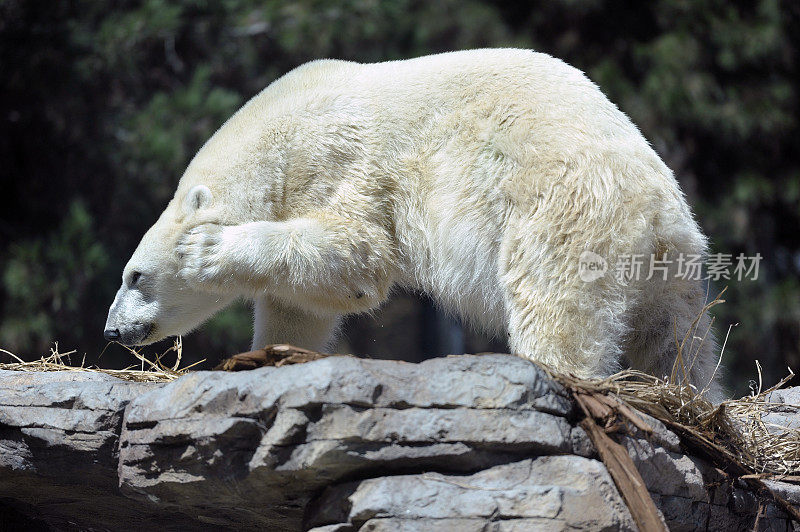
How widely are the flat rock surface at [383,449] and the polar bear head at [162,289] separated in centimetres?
98

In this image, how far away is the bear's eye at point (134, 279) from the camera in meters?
3.89

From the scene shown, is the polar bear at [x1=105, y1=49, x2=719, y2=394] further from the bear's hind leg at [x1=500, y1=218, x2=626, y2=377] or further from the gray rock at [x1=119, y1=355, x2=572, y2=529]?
the gray rock at [x1=119, y1=355, x2=572, y2=529]

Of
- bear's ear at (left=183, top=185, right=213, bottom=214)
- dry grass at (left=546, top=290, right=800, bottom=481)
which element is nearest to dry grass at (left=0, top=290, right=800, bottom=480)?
dry grass at (left=546, top=290, right=800, bottom=481)

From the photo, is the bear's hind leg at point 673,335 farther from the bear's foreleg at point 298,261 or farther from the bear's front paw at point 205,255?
the bear's front paw at point 205,255

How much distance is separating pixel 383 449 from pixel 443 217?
4.16 feet

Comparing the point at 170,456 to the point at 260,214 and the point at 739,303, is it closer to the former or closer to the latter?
the point at 260,214

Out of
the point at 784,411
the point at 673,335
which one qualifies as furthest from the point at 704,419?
the point at 784,411

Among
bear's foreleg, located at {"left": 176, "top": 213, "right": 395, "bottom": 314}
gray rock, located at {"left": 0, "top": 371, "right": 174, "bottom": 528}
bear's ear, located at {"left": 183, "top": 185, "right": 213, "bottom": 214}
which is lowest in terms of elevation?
gray rock, located at {"left": 0, "top": 371, "right": 174, "bottom": 528}

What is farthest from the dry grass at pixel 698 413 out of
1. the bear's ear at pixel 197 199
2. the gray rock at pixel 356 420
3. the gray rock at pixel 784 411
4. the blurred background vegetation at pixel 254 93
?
the blurred background vegetation at pixel 254 93

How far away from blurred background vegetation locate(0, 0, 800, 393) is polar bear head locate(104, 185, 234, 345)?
3.84 metres

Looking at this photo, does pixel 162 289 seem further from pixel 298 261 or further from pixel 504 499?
pixel 504 499

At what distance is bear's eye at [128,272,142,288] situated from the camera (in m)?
3.89

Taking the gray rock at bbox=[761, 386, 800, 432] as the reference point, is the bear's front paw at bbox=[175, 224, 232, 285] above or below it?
above

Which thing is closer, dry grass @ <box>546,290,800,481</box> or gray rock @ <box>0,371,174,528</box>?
dry grass @ <box>546,290,800,481</box>
